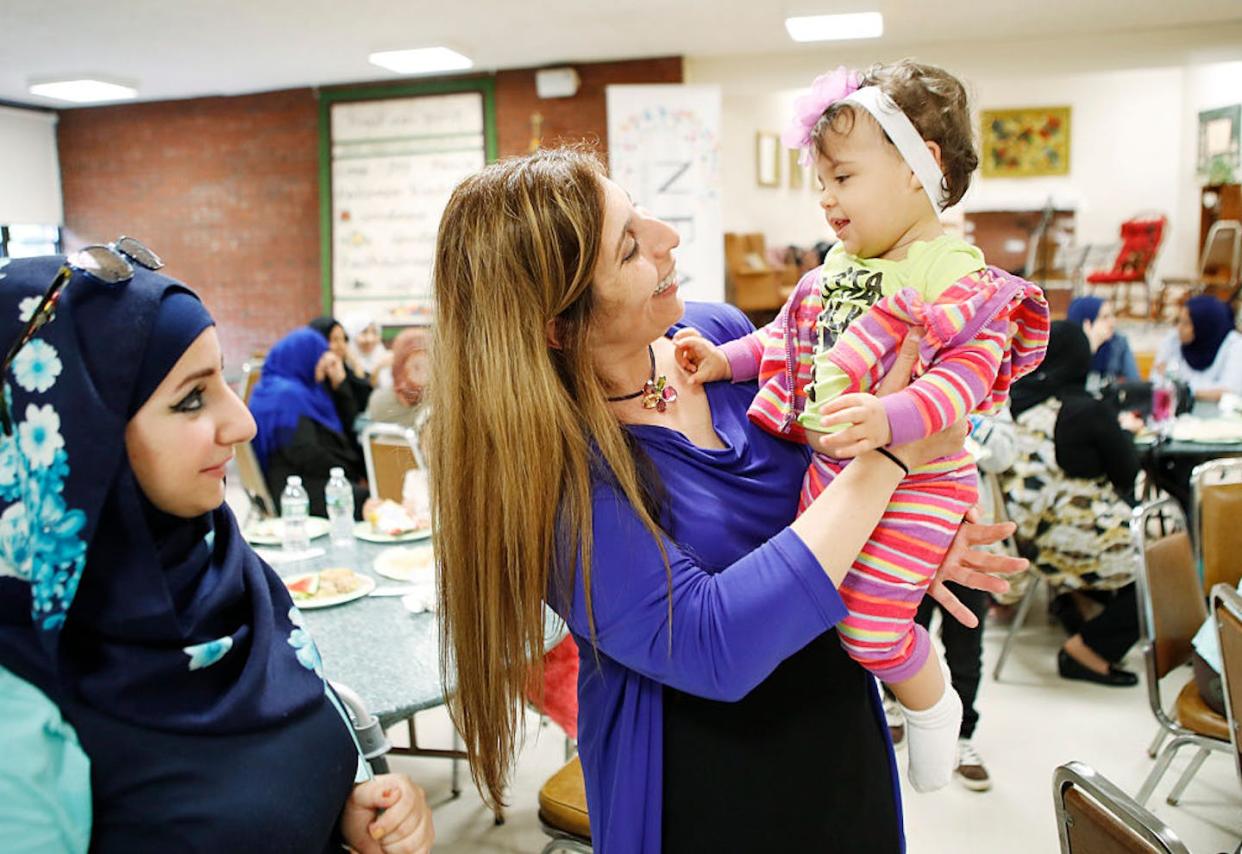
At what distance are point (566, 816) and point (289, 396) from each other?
118 inches

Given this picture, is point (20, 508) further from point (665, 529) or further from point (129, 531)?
point (665, 529)

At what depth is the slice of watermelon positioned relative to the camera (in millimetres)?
2551

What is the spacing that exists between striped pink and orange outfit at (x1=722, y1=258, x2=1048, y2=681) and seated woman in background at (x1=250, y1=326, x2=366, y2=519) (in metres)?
3.54

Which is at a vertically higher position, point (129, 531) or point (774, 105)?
point (774, 105)

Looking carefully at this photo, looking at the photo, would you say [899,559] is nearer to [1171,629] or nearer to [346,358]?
[1171,629]

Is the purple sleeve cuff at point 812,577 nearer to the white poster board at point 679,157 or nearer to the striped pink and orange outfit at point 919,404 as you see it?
the striped pink and orange outfit at point 919,404

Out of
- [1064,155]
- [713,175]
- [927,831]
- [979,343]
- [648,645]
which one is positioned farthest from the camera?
[1064,155]

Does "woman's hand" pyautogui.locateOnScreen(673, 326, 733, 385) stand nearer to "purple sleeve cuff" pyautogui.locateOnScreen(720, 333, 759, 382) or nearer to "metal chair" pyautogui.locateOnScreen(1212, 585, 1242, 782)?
"purple sleeve cuff" pyautogui.locateOnScreen(720, 333, 759, 382)

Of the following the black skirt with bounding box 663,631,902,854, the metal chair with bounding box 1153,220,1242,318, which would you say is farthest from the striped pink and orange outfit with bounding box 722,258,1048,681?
the metal chair with bounding box 1153,220,1242,318

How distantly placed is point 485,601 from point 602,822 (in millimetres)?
373

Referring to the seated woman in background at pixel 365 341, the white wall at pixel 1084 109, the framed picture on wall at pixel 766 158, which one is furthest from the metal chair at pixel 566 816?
the framed picture on wall at pixel 766 158

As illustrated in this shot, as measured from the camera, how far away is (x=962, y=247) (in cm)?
131

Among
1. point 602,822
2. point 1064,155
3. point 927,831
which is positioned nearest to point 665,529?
point 602,822

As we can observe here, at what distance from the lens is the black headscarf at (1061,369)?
389 centimetres
